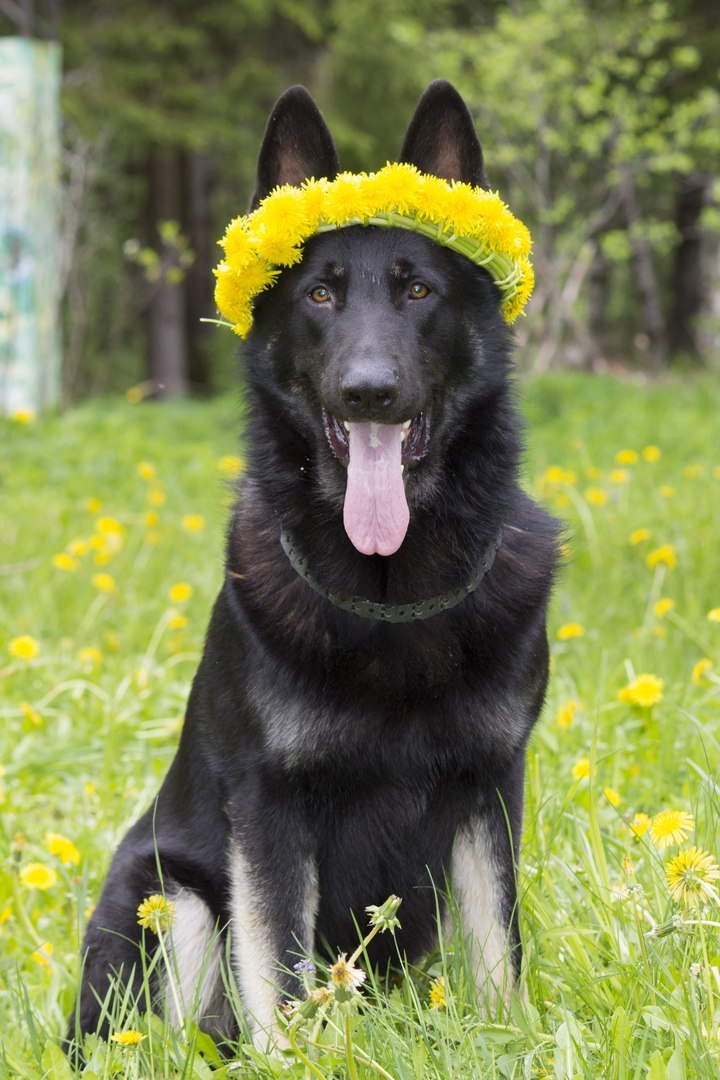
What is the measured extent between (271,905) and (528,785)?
807 mm

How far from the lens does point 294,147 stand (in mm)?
2508

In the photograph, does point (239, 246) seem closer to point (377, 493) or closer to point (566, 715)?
point (377, 493)

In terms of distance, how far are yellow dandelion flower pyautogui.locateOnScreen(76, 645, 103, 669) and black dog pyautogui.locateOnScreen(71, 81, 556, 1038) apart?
157 centimetres

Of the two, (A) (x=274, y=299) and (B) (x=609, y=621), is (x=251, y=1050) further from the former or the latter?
(B) (x=609, y=621)

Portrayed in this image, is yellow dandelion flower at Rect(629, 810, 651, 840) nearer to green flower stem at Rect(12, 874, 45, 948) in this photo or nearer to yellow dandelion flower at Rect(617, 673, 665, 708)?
yellow dandelion flower at Rect(617, 673, 665, 708)

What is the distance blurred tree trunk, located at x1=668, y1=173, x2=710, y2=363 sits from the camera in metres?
17.0

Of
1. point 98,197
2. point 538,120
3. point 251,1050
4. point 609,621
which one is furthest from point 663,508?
point 98,197

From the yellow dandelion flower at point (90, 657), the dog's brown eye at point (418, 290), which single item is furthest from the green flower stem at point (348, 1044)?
the yellow dandelion flower at point (90, 657)

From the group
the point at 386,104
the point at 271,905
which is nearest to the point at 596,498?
the point at 271,905

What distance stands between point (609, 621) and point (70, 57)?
11.3 meters

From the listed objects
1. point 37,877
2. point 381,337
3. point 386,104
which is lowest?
point 37,877

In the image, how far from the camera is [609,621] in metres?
4.63

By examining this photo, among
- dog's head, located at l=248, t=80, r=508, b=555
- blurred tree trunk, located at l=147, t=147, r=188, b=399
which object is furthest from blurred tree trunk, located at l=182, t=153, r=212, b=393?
dog's head, located at l=248, t=80, r=508, b=555

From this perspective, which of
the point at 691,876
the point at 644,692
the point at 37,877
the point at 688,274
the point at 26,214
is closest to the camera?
the point at 691,876
